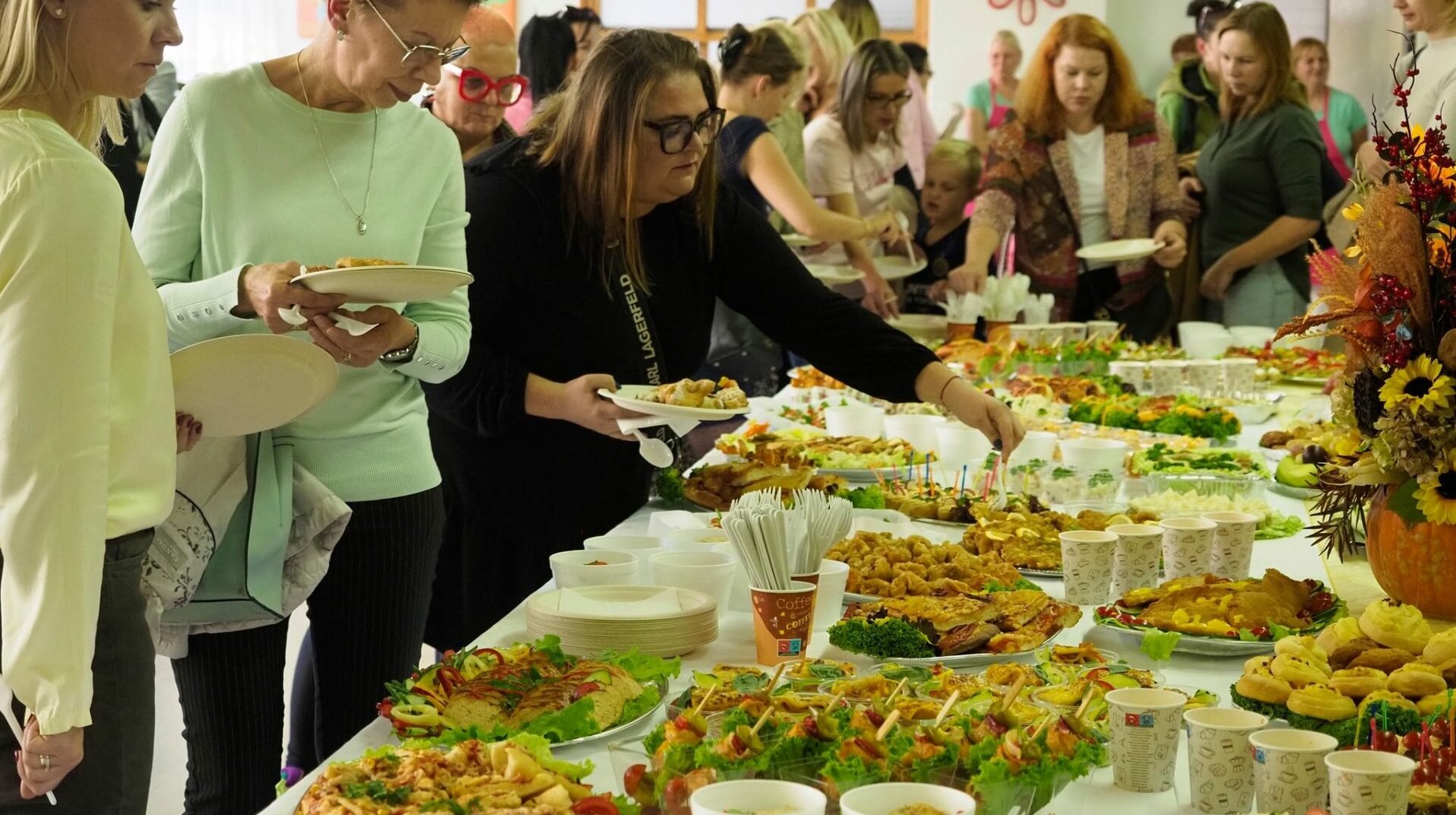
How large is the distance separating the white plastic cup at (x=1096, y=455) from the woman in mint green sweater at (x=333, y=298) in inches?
52.1

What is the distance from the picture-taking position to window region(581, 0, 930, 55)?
10.3m

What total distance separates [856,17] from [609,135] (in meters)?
4.36

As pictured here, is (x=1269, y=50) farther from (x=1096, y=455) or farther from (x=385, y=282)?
(x=385, y=282)

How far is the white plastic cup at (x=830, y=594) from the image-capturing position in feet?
6.31

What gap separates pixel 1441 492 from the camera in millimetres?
1910

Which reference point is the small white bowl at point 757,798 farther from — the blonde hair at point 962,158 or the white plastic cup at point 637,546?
the blonde hair at point 962,158

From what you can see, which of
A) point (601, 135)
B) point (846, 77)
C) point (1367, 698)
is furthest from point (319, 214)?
point (846, 77)

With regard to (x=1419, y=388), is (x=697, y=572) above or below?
below

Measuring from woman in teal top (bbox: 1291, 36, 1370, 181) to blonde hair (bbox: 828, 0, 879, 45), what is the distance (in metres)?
2.32

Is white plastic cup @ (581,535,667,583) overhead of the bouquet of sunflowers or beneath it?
beneath

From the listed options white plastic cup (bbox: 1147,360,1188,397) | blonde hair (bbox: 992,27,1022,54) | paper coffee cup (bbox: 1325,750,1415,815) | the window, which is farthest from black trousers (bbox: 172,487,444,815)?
the window

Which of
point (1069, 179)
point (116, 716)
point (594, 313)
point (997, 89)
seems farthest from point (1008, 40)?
point (116, 716)

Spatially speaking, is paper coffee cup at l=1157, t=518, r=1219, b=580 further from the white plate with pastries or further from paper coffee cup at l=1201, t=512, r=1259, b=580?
the white plate with pastries

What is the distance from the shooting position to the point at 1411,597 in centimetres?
194
